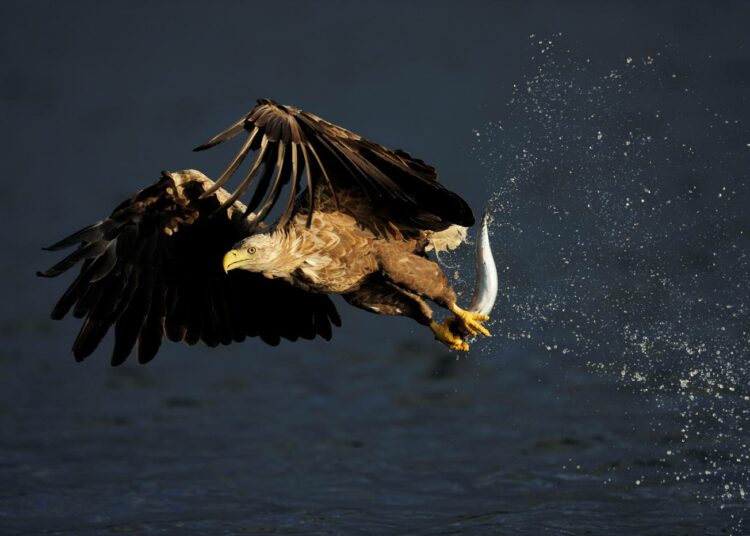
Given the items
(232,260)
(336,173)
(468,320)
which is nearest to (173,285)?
(232,260)

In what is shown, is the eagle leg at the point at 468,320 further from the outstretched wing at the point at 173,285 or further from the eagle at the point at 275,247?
the outstretched wing at the point at 173,285

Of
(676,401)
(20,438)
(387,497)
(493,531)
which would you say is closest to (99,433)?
(20,438)

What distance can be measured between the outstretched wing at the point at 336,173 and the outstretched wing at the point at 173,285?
2.28 feet

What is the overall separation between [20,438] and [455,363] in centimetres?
304

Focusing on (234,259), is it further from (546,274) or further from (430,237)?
(546,274)

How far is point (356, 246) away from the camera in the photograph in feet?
26.1

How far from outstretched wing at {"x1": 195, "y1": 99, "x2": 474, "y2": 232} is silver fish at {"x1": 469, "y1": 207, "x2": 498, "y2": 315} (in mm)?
206

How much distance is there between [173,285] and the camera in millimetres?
8711

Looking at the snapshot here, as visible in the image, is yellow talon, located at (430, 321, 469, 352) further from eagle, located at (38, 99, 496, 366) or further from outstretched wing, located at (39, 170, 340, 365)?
outstretched wing, located at (39, 170, 340, 365)

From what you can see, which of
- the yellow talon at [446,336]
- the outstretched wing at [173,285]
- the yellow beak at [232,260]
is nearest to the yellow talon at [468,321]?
the yellow talon at [446,336]

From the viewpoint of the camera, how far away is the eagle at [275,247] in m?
7.46

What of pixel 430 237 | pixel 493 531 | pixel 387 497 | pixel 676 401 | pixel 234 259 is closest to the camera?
pixel 234 259

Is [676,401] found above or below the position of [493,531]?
above

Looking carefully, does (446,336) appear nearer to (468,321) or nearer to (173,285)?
(468,321)
